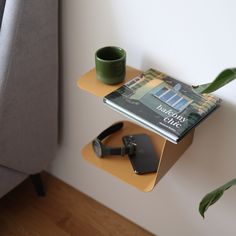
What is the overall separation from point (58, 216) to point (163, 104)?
829mm

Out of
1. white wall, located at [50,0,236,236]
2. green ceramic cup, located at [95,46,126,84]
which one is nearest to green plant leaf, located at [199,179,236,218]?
white wall, located at [50,0,236,236]

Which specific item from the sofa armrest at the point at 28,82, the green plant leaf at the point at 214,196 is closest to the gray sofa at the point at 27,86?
the sofa armrest at the point at 28,82

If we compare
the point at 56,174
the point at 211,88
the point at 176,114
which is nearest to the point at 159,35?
the point at 176,114

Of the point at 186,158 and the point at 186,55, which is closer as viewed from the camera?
the point at 186,55

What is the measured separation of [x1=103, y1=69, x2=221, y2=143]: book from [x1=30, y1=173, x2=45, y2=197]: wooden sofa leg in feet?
2.45

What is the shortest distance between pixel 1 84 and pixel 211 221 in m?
0.82

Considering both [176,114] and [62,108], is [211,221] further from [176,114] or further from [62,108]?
[62,108]

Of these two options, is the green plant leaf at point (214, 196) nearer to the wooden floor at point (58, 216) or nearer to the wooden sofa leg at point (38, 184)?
the wooden floor at point (58, 216)

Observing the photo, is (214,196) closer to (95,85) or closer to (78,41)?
(95,85)

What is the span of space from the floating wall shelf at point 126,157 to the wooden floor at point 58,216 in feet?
1.72

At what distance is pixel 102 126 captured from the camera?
1.28 metres

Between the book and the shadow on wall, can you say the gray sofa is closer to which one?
the shadow on wall

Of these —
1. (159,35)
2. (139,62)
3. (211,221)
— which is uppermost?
(159,35)

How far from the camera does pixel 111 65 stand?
0.92m
